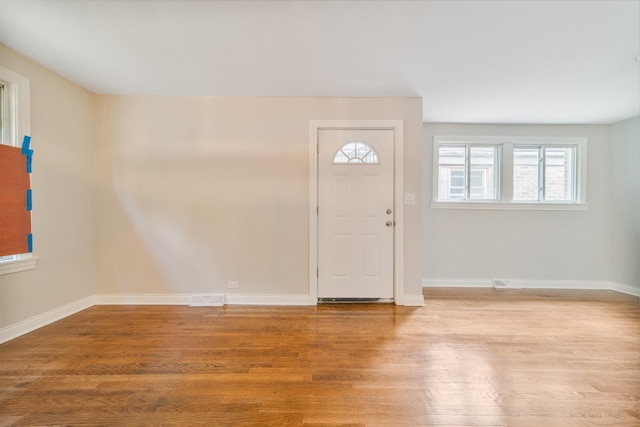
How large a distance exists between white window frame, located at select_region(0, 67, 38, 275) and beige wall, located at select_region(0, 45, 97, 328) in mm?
67

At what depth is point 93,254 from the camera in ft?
9.98

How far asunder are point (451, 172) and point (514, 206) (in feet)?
3.31

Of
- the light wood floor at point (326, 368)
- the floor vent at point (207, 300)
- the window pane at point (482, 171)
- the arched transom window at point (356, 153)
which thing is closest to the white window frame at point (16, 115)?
the light wood floor at point (326, 368)

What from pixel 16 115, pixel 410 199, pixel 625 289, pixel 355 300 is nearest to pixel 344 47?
pixel 410 199

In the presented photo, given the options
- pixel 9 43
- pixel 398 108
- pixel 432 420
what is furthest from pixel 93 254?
pixel 398 108

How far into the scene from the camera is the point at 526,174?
4.00 meters

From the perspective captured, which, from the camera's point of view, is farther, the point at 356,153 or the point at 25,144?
the point at 356,153

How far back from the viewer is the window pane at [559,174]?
3.99m

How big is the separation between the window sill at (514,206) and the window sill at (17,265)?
15.0ft

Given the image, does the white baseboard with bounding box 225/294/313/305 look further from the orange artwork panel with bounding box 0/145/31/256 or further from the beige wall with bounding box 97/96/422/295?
the orange artwork panel with bounding box 0/145/31/256

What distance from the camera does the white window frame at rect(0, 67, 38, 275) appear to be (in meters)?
2.25

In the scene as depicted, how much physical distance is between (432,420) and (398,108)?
→ 2.87 meters

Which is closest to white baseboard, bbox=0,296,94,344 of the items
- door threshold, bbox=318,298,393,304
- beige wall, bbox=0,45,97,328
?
beige wall, bbox=0,45,97,328

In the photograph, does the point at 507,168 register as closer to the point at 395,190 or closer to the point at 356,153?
the point at 395,190
